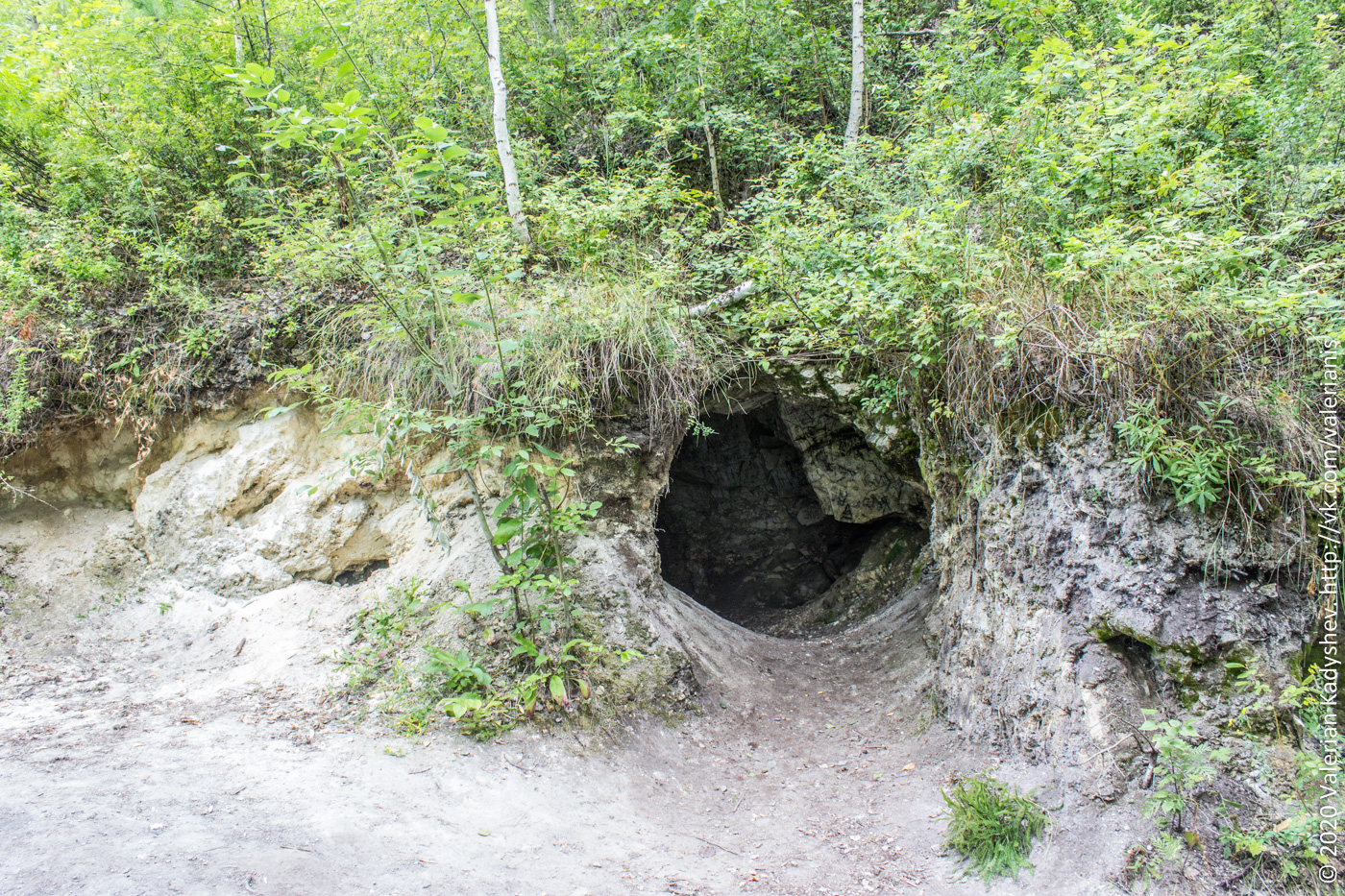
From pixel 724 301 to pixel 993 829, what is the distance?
453cm

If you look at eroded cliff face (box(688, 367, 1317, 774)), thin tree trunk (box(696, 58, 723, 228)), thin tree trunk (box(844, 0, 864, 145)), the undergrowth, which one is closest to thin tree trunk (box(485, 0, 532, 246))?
thin tree trunk (box(696, 58, 723, 228))

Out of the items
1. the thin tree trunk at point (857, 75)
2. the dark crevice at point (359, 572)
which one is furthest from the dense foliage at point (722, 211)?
the dark crevice at point (359, 572)

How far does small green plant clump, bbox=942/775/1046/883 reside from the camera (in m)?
3.36

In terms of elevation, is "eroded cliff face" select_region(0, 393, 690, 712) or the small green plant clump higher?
"eroded cliff face" select_region(0, 393, 690, 712)

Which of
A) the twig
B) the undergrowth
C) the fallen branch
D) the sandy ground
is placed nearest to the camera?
the sandy ground

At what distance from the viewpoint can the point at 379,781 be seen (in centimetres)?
377

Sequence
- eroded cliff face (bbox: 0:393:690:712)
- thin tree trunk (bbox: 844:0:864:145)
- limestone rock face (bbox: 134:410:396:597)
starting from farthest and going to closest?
thin tree trunk (bbox: 844:0:864:145)
limestone rock face (bbox: 134:410:396:597)
eroded cliff face (bbox: 0:393:690:712)

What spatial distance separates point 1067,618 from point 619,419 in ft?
12.1

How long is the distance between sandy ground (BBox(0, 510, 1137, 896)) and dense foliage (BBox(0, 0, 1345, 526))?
1.88 m

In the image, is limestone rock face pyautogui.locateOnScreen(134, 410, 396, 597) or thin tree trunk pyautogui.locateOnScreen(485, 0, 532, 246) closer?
limestone rock face pyautogui.locateOnScreen(134, 410, 396, 597)

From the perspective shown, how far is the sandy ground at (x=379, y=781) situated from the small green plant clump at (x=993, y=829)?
9 centimetres

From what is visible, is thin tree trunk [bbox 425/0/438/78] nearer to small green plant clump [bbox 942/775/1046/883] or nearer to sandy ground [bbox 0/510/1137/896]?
sandy ground [bbox 0/510/1137/896]

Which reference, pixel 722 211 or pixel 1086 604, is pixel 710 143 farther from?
pixel 1086 604

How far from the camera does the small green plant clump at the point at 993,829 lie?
11.0ft
